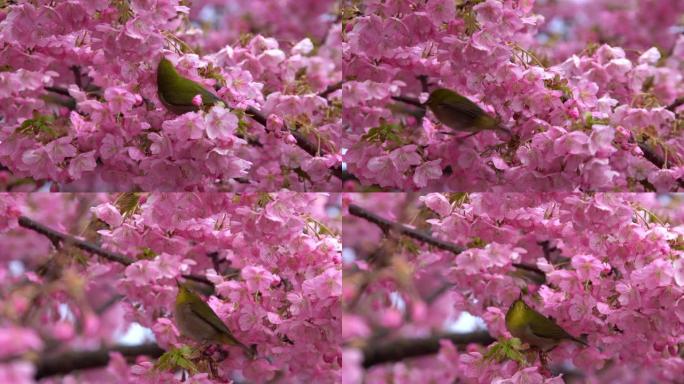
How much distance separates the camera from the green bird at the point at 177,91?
198 cm

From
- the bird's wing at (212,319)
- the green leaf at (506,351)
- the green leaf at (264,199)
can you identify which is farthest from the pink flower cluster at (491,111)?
the bird's wing at (212,319)

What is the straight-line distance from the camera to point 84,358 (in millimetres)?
2186

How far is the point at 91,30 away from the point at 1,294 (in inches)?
25.8

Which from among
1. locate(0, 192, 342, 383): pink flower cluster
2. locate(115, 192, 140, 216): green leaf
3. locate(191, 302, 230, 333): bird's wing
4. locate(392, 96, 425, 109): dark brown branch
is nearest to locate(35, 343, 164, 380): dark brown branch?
locate(0, 192, 342, 383): pink flower cluster

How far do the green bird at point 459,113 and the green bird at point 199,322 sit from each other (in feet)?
2.40

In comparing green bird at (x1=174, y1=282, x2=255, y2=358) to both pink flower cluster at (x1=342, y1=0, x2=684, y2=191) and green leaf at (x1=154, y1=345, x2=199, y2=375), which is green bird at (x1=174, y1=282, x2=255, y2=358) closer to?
green leaf at (x1=154, y1=345, x2=199, y2=375)

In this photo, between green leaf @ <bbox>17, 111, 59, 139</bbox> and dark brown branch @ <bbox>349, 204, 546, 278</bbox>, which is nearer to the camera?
green leaf @ <bbox>17, 111, 59, 139</bbox>

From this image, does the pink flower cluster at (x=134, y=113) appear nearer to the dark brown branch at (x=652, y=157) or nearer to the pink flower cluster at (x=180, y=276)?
the pink flower cluster at (x=180, y=276)

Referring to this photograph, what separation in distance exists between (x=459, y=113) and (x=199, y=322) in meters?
0.80

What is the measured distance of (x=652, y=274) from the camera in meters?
1.97

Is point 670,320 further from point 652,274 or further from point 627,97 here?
point 627,97

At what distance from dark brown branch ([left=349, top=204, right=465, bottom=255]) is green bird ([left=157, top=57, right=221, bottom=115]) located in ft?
1.66

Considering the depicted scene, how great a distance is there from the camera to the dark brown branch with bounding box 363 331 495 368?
7.35 ft

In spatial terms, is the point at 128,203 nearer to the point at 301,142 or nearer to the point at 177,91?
the point at 177,91
